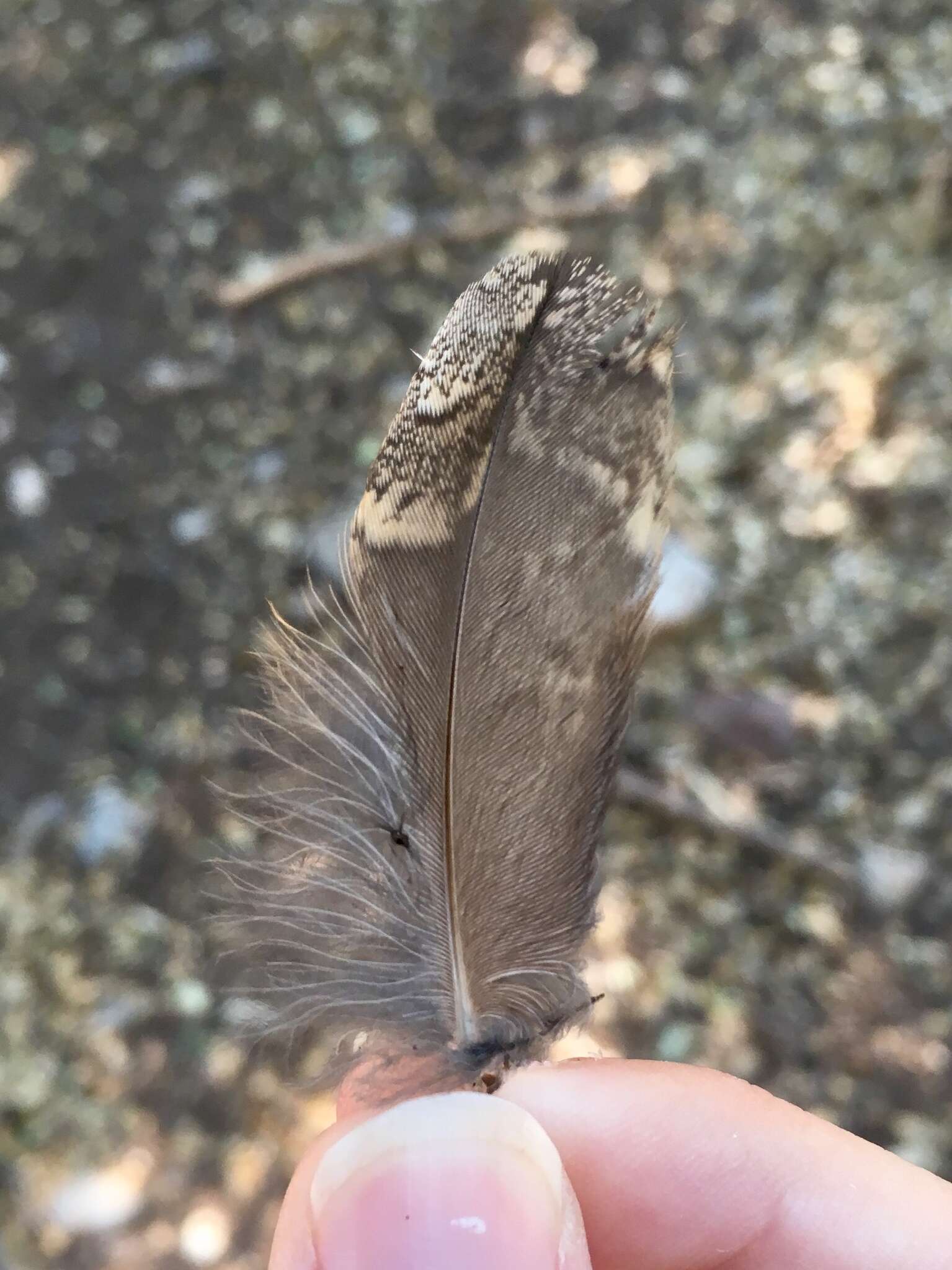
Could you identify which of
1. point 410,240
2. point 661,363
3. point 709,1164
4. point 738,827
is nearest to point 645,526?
point 661,363

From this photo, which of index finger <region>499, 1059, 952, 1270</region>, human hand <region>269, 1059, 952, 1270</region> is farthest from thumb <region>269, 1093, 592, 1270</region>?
index finger <region>499, 1059, 952, 1270</region>

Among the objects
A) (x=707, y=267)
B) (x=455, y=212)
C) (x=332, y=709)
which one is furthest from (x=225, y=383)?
(x=332, y=709)

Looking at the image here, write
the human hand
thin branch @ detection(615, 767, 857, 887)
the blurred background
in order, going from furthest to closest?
thin branch @ detection(615, 767, 857, 887) < the blurred background < the human hand

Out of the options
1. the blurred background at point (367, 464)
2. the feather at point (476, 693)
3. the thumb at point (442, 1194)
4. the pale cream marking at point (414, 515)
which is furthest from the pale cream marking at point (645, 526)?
the blurred background at point (367, 464)

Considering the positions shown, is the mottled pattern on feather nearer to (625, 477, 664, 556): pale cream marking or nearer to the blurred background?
(625, 477, 664, 556): pale cream marking

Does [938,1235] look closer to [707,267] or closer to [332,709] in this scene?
[332,709]

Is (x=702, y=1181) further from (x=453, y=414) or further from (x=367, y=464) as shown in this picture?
(x=367, y=464)
